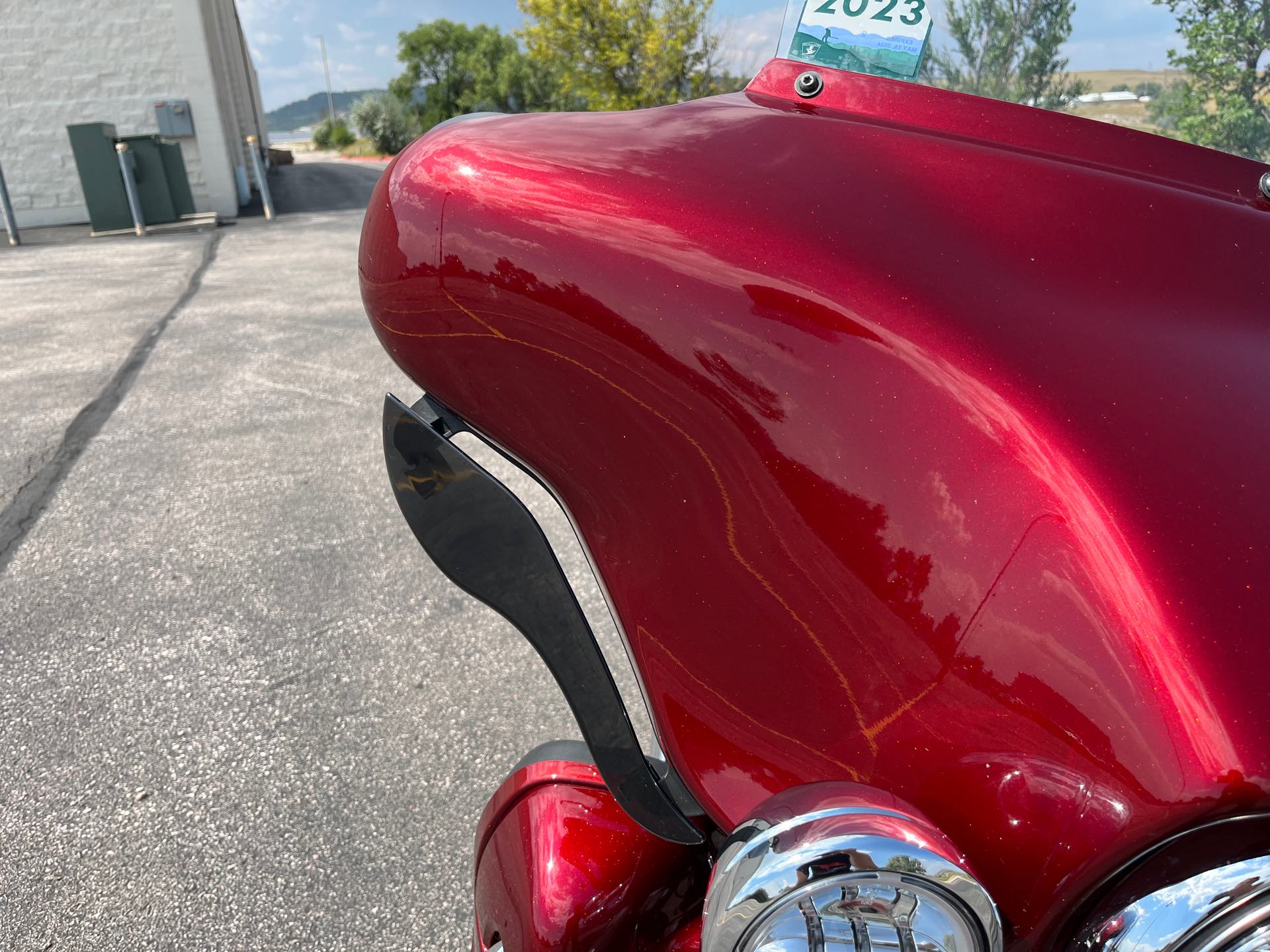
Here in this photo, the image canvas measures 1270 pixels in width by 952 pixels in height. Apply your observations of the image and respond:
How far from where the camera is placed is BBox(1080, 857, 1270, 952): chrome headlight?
0.58m

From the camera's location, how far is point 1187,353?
0.70 meters

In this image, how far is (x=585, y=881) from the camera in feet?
3.12

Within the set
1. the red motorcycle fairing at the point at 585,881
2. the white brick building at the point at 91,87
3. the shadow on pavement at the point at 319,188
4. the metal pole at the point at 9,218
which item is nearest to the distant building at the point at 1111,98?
the red motorcycle fairing at the point at 585,881

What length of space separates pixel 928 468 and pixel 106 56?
15.8 metres

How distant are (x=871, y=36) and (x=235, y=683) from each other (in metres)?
2.37

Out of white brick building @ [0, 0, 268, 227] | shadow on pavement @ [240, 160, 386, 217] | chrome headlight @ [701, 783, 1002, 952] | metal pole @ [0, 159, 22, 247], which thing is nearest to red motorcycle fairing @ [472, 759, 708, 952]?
chrome headlight @ [701, 783, 1002, 952]

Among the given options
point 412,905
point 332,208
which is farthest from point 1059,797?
point 332,208

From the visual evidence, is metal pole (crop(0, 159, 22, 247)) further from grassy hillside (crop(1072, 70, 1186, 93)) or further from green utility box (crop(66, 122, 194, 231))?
grassy hillside (crop(1072, 70, 1186, 93))

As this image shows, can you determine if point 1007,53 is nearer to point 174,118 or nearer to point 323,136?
point 174,118

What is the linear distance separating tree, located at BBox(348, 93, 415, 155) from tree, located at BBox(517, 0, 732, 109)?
21.3 metres

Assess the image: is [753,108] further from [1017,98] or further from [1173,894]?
[1173,894]

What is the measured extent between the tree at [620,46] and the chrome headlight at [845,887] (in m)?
14.6

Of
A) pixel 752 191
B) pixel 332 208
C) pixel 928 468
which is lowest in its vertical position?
pixel 332 208

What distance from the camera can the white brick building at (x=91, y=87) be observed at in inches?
490
